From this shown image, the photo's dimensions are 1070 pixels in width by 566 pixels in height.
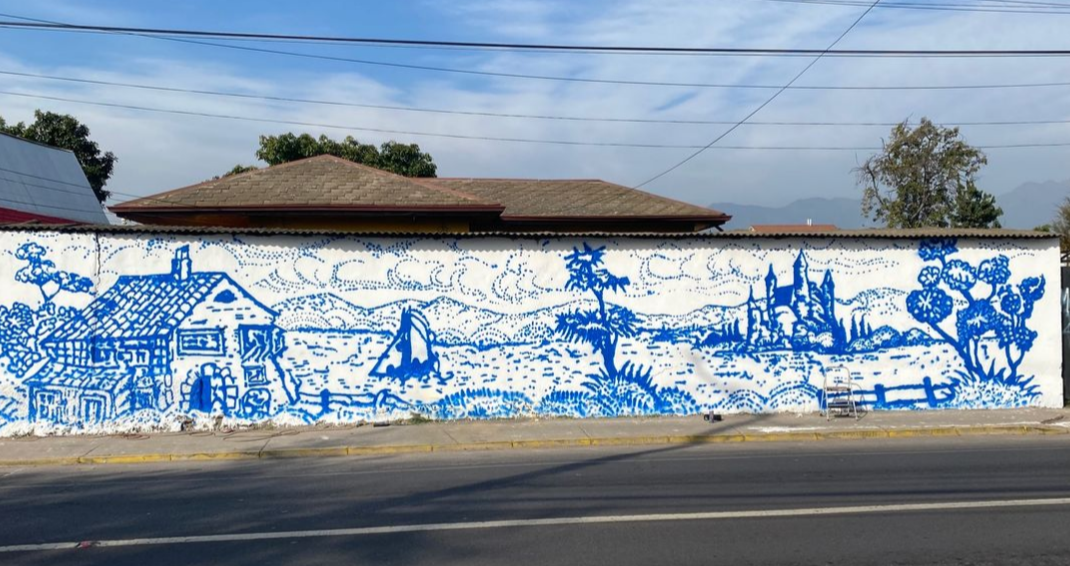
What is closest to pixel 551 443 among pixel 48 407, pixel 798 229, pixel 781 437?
pixel 781 437

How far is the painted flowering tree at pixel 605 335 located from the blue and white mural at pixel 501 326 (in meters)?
0.03

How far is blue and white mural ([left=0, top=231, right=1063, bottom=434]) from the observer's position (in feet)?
40.4

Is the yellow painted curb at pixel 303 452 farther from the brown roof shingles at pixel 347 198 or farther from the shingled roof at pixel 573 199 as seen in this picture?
the shingled roof at pixel 573 199

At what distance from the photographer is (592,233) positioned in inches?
516

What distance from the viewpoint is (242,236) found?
12570mm

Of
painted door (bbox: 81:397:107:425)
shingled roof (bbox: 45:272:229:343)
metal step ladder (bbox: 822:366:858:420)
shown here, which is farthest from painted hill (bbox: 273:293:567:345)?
metal step ladder (bbox: 822:366:858:420)

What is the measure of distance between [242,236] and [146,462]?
11.0 feet

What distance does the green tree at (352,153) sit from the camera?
41.1 meters

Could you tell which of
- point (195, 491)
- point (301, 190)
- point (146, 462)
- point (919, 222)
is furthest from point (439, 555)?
point (919, 222)

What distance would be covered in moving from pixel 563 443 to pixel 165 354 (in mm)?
5660

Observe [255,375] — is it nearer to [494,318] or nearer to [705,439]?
[494,318]

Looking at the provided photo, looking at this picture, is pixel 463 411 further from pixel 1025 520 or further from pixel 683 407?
pixel 1025 520

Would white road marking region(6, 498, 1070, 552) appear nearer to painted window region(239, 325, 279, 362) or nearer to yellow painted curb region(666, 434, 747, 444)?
yellow painted curb region(666, 434, 747, 444)

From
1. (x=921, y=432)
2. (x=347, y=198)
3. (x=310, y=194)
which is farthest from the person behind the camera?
(x=310, y=194)
